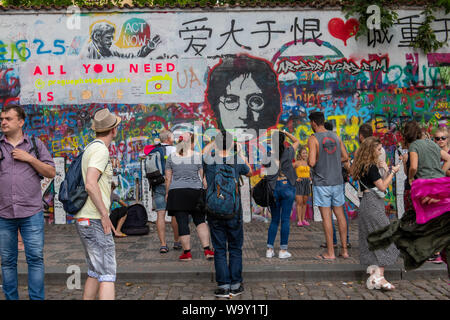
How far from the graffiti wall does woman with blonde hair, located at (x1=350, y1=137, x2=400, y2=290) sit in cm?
543

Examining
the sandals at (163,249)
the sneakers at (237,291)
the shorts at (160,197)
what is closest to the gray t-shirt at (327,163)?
the sneakers at (237,291)

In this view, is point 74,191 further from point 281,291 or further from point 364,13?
point 364,13

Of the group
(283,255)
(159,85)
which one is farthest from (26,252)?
(159,85)

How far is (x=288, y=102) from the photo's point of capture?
1158cm

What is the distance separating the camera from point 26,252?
4.66 m

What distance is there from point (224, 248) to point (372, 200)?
204 centimetres

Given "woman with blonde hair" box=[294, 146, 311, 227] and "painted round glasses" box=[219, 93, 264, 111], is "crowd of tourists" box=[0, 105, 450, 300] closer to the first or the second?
"woman with blonde hair" box=[294, 146, 311, 227]

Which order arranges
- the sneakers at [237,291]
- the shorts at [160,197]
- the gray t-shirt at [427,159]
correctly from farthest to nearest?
the shorts at [160,197] < the gray t-shirt at [427,159] < the sneakers at [237,291]

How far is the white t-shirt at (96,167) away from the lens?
13.7ft

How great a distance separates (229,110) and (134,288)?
6.33 meters

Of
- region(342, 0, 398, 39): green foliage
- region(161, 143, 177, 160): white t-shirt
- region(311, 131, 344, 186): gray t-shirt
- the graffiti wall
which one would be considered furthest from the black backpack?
region(342, 0, 398, 39): green foliage

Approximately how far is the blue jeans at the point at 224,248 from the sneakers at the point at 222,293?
44 millimetres

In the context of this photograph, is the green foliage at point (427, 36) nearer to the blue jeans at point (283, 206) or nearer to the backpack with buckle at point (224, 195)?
the blue jeans at point (283, 206)
